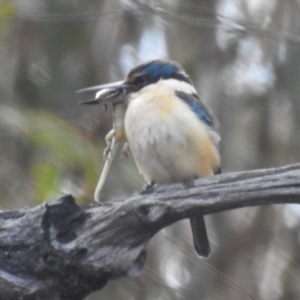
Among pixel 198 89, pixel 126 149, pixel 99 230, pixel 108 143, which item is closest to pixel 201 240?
pixel 126 149

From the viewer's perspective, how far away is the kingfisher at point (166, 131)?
402 centimetres

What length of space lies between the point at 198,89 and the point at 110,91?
6.72ft

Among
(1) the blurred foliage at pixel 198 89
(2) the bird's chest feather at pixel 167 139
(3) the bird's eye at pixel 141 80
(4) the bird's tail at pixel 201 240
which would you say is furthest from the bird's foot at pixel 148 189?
(1) the blurred foliage at pixel 198 89

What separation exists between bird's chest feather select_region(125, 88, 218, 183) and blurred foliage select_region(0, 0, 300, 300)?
104 cm

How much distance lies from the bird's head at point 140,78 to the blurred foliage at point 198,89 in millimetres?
803


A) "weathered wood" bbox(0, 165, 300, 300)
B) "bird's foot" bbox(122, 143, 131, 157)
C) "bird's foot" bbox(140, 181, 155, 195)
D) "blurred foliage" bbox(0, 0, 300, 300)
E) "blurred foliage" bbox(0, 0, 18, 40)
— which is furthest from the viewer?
"blurred foliage" bbox(0, 0, 300, 300)

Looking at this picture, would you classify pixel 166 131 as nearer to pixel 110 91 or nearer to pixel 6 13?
pixel 110 91

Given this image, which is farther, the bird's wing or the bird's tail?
the bird's tail

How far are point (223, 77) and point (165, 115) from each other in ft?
7.74

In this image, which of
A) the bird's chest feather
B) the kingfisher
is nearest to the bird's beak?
the kingfisher

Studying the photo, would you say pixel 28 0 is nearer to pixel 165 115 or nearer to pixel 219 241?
pixel 219 241

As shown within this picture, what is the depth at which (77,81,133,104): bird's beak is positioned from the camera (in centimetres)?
414

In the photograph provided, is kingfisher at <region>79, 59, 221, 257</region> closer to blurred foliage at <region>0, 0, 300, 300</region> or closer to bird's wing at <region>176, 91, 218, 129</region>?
bird's wing at <region>176, 91, 218, 129</region>

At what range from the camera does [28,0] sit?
6133 mm
